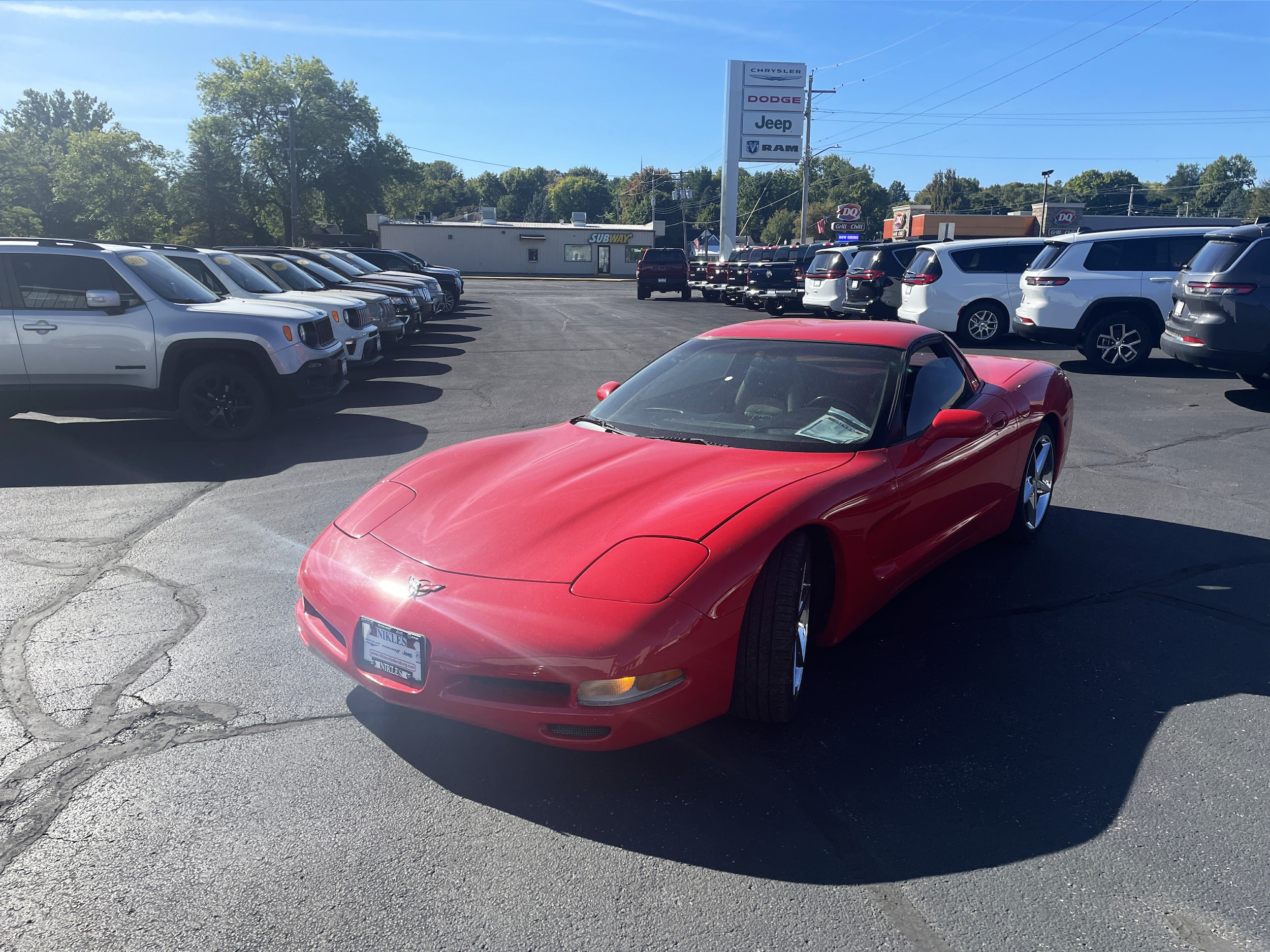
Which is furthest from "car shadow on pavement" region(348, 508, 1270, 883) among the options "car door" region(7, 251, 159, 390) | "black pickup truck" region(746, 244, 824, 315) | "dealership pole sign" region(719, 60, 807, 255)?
"dealership pole sign" region(719, 60, 807, 255)

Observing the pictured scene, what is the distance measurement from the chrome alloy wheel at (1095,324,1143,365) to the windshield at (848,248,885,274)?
5.57 m

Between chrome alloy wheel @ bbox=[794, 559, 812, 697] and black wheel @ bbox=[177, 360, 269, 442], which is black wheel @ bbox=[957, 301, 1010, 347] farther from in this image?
chrome alloy wheel @ bbox=[794, 559, 812, 697]

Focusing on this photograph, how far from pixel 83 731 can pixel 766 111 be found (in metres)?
55.4

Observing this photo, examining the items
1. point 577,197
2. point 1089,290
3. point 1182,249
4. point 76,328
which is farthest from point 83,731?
point 577,197

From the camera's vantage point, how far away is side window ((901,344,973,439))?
13.6 ft

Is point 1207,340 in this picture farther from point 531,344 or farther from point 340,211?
point 340,211

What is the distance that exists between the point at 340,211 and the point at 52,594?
7677cm

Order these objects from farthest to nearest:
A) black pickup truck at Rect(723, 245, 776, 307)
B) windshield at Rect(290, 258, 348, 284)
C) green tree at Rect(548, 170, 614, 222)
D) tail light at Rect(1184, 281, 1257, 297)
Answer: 1. green tree at Rect(548, 170, 614, 222)
2. black pickup truck at Rect(723, 245, 776, 307)
3. windshield at Rect(290, 258, 348, 284)
4. tail light at Rect(1184, 281, 1257, 297)

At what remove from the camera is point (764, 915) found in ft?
7.71

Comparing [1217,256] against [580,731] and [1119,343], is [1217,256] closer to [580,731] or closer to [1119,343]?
[1119,343]

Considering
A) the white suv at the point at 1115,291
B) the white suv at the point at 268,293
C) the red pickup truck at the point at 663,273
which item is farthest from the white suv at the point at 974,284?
the red pickup truck at the point at 663,273

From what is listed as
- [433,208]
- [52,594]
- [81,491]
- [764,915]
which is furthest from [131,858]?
[433,208]

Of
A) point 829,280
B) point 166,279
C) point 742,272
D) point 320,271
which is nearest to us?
point 166,279

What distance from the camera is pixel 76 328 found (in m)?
8.29
